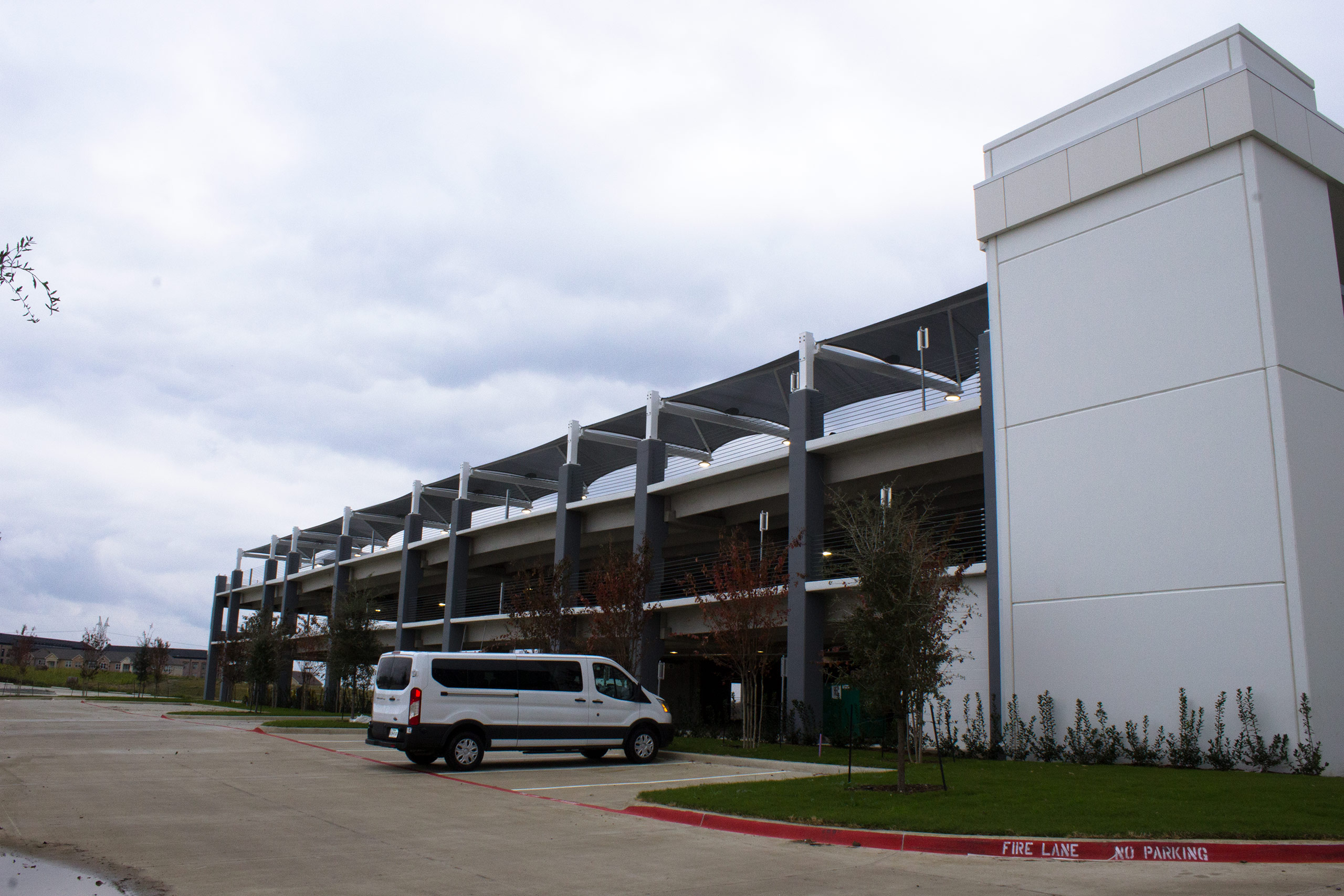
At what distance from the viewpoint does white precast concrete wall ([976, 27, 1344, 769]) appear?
52.4 feet

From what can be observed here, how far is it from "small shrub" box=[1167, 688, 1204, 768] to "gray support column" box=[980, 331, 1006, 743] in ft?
10.7

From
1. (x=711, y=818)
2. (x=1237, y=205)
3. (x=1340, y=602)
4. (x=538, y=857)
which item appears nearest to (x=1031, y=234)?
(x=1237, y=205)

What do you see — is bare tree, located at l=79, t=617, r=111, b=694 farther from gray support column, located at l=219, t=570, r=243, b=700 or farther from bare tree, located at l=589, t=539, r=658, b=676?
bare tree, located at l=589, t=539, r=658, b=676

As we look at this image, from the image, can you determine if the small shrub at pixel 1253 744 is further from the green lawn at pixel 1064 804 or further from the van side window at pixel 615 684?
the van side window at pixel 615 684

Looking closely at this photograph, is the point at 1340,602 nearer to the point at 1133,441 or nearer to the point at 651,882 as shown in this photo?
the point at 1133,441

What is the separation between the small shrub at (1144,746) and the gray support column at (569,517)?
19567 mm

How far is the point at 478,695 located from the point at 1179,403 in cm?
1381

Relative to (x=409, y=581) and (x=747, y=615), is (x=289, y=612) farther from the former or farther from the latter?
(x=747, y=615)

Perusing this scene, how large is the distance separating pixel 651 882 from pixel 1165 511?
13421mm

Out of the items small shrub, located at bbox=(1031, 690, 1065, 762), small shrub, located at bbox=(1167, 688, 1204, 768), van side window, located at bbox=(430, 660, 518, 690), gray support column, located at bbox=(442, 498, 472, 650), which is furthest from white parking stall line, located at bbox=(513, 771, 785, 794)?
gray support column, located at bbox=(442, 498, 472, 650)

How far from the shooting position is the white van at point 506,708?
1691 cm

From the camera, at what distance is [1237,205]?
1719cm

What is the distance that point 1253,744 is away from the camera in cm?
1532

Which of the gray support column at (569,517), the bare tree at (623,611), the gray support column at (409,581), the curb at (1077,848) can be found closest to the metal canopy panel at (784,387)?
the gray support column at (569,517)
